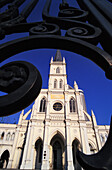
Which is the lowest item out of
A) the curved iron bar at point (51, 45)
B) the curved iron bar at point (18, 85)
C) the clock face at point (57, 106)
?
the curved iron bar at point (18, 85)

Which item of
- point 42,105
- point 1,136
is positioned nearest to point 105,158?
point 42,105

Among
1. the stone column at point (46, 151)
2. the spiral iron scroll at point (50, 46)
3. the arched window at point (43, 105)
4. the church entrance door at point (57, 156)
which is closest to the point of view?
the spiral iron scroll at point (50, 46)

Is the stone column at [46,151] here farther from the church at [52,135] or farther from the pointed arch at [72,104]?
the pointed arch at [72,104]

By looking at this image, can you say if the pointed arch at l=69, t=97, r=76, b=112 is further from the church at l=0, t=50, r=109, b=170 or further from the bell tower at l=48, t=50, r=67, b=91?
the bell tower at l=48, t=50, r=67, b=91

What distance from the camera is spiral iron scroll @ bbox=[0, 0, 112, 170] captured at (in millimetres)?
476

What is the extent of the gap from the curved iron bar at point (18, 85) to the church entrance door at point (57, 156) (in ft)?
55.4

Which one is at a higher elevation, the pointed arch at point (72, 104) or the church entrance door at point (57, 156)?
the pointed arch at point (72, 104)

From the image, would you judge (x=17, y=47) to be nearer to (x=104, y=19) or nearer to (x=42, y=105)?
(x=104, y=19)

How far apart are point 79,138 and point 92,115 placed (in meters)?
5.14

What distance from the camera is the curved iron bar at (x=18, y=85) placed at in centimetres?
48

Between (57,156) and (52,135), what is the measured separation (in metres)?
3.64

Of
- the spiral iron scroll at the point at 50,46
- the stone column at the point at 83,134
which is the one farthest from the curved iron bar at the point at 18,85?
the stone column at the point at 83,134

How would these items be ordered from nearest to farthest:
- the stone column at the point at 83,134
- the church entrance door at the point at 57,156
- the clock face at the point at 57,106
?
the stone column at the point at 83,134 → the church entrance door at the point at 57,156 → the clock face at the point at 57,106

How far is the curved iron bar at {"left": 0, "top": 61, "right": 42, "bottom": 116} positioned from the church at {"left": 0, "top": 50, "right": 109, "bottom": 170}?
13752mm
